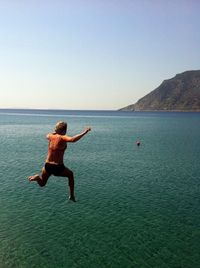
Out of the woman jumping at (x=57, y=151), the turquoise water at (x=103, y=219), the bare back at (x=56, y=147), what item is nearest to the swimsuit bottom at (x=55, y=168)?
the woman jumping at (x=57, y=151)

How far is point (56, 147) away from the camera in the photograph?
12.5 m

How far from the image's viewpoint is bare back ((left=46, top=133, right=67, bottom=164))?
12.3 m

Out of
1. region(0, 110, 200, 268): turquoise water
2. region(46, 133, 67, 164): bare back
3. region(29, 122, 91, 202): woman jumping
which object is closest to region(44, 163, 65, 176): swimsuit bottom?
region(29, 122, 91, 202): woman jumping

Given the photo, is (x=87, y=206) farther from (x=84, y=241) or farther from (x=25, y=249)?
(x=25, y=249)

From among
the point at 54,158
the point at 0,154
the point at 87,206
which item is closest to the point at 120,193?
the point at 87,206

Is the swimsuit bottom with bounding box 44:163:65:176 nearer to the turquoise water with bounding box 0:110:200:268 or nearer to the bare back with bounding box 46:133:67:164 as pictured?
the bare back with bounding box 46:133:67:164

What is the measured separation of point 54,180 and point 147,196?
12.1 m

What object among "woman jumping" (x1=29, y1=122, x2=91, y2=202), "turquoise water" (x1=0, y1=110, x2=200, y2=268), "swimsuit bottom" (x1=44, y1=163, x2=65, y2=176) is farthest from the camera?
"turquoise water" (x1=0, y1=110, x2=200, y2=268)

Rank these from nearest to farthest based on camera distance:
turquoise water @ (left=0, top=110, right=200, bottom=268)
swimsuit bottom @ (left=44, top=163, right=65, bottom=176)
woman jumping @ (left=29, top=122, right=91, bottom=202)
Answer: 1. woman jumping @ (left=29, top=122, right=91, bottom=202)
2. swimsuit bottom @ (left=44, top=163, right=65, bottom=176)
3. turquoise water @ (left=0, top=110, right=200, bottom=268)

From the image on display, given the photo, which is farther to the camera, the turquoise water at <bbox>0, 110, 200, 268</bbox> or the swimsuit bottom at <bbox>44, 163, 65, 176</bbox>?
the turquoise water at <bbox>0, 110, 200, 268</bbox>

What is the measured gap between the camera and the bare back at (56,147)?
40.5 feet

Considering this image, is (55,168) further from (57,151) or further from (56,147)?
(56,147)

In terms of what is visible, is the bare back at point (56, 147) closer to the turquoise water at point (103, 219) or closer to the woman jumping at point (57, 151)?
the woman jumping at point (57, 151)

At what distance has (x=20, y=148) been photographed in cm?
7412
